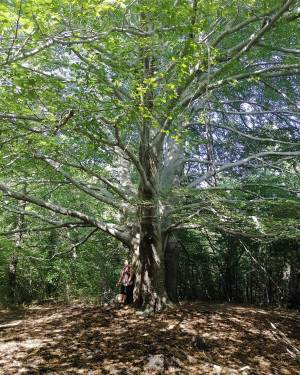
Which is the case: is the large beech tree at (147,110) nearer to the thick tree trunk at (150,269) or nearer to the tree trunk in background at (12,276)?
the thick tree trunk at (150,269)

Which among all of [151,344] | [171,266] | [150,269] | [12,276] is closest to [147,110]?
[151,344]

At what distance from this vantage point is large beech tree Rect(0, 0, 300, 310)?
A: 3938mm

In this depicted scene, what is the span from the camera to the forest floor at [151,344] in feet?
12.5

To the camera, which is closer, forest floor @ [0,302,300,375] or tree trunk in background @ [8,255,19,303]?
forest floor @ [0,302,300,375]

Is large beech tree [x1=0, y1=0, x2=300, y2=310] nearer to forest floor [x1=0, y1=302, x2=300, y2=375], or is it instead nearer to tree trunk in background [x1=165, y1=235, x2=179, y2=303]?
tree trunk in background [x1=165, y1=235, x2=179, y2=303]

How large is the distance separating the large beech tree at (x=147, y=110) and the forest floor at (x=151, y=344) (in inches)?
42.0

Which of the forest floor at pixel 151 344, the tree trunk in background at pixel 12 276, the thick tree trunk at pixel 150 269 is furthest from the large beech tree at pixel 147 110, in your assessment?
the tree trunk in background at pixel 12 276

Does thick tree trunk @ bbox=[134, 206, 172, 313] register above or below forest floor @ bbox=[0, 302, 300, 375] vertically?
above

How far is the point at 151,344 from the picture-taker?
14.9ft

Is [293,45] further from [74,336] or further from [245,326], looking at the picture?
[74,336]

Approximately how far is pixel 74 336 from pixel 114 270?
445 cm

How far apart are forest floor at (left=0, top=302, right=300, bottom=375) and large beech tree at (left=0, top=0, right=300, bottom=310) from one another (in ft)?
3.50

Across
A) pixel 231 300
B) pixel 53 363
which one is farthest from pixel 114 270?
pixel 53 363

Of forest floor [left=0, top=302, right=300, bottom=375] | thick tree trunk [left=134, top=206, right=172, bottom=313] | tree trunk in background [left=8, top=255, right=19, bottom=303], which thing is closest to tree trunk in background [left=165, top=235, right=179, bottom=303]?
thick tree trunk [left=134, top=206, right=172, bottom=313]
